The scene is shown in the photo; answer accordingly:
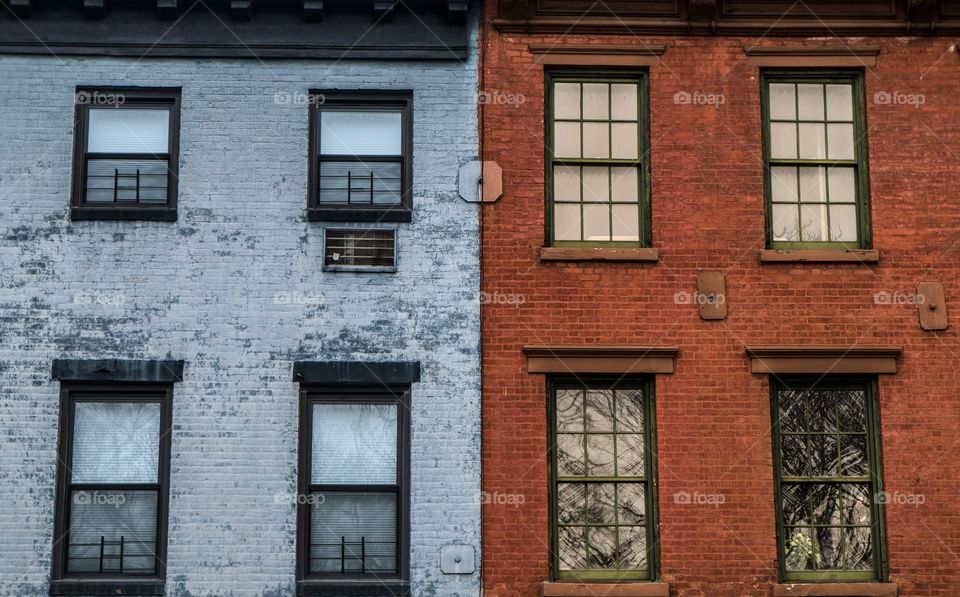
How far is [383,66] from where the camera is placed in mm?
12906

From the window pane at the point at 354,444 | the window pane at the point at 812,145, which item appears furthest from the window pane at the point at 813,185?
the window pane at the point at 354,444

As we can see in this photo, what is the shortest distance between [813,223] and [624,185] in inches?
83.0

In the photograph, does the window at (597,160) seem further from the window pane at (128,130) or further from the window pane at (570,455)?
the window pane at (128,130)

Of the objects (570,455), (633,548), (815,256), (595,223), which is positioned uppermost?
(595,223)

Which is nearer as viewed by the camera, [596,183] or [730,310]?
[730,310]

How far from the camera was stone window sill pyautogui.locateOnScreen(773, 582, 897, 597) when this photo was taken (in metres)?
11.8

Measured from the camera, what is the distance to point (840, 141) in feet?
42.4

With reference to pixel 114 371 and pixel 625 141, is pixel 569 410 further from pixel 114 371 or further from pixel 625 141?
pixel 114 371

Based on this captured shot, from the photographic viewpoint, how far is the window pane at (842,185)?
12.8 m

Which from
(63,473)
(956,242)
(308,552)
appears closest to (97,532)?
(63,473)

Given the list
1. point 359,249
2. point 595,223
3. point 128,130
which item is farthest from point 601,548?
point 128,130

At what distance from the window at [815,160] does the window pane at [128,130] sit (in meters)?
6.64

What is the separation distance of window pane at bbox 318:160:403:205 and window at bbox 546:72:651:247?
1.73 metres

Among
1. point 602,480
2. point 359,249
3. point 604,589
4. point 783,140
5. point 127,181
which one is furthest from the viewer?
point 783,140
